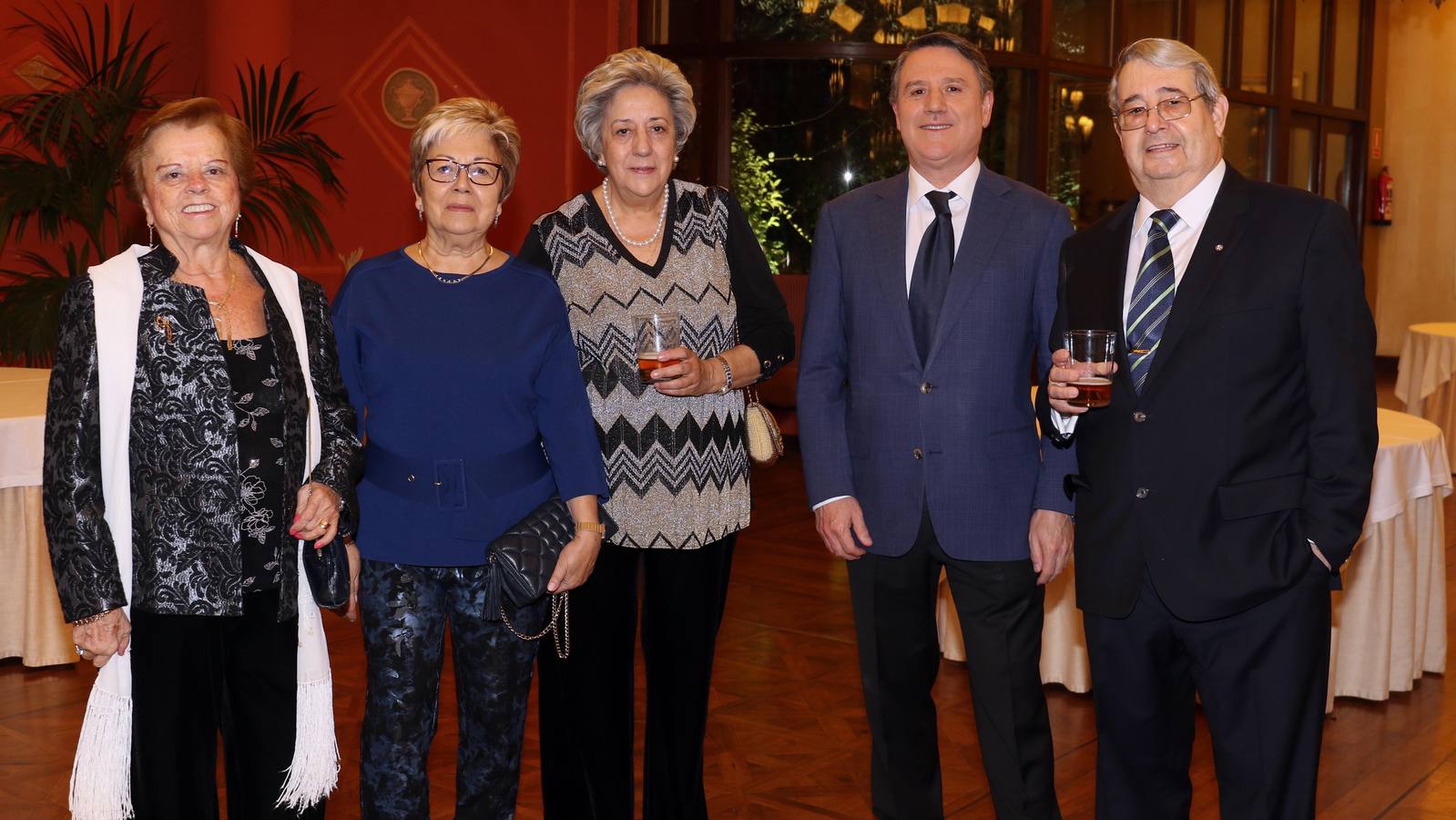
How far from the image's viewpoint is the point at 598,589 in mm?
2699

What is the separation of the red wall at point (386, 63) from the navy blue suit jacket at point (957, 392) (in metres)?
4.94

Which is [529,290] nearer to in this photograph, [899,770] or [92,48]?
[899,770]

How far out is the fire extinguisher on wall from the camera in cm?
A: 1505

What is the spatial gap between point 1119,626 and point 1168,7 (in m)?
10.9

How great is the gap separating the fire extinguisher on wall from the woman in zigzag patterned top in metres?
14.4

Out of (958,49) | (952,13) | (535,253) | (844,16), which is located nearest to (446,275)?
(535,253)

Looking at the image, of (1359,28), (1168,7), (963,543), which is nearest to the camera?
(963,543)

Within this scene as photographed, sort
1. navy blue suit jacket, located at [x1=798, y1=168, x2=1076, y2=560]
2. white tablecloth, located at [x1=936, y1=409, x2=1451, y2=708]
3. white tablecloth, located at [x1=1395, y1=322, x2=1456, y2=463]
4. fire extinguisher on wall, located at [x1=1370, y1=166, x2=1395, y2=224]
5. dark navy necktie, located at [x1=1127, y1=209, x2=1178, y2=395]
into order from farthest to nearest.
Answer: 1. fire extinguisher on wall, located at [x1=1370, y1=166, x2=1395, y2=224]
2. white tablecloth, located at [x1=1395, y1=322, x2=1456, y2=463]
3. white tablecloth, located at [x1=936, y1=409, x2=1451, y2=708]
4. navy blue suit jacket, located at [x1=798, y1=168, x2=1076, y2=560]
5. dark navy necktie, located at [x1=1127, y1=209, x2=1178, y2=395]

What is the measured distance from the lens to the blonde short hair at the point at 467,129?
245cm

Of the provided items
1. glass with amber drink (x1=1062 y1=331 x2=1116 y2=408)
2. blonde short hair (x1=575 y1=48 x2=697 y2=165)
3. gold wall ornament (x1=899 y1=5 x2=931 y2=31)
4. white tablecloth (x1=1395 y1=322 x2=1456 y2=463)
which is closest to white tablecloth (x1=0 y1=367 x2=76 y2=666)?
blonde short hair (x1=575 y1=48 x2=697 y2=165)

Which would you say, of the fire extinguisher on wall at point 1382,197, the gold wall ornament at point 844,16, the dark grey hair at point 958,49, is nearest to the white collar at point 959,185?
the dark grey hair at point 958,49

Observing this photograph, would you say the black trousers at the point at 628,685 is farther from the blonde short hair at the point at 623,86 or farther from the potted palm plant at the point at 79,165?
the potted palm plant at the point at 79,165

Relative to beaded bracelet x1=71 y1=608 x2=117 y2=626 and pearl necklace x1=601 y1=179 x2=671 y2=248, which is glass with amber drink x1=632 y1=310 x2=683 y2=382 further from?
beaded bracelet x1=71 y1=608 x2=117 y2=626

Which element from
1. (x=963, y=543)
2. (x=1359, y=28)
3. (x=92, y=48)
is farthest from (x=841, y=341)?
(x=1359, y=28)
